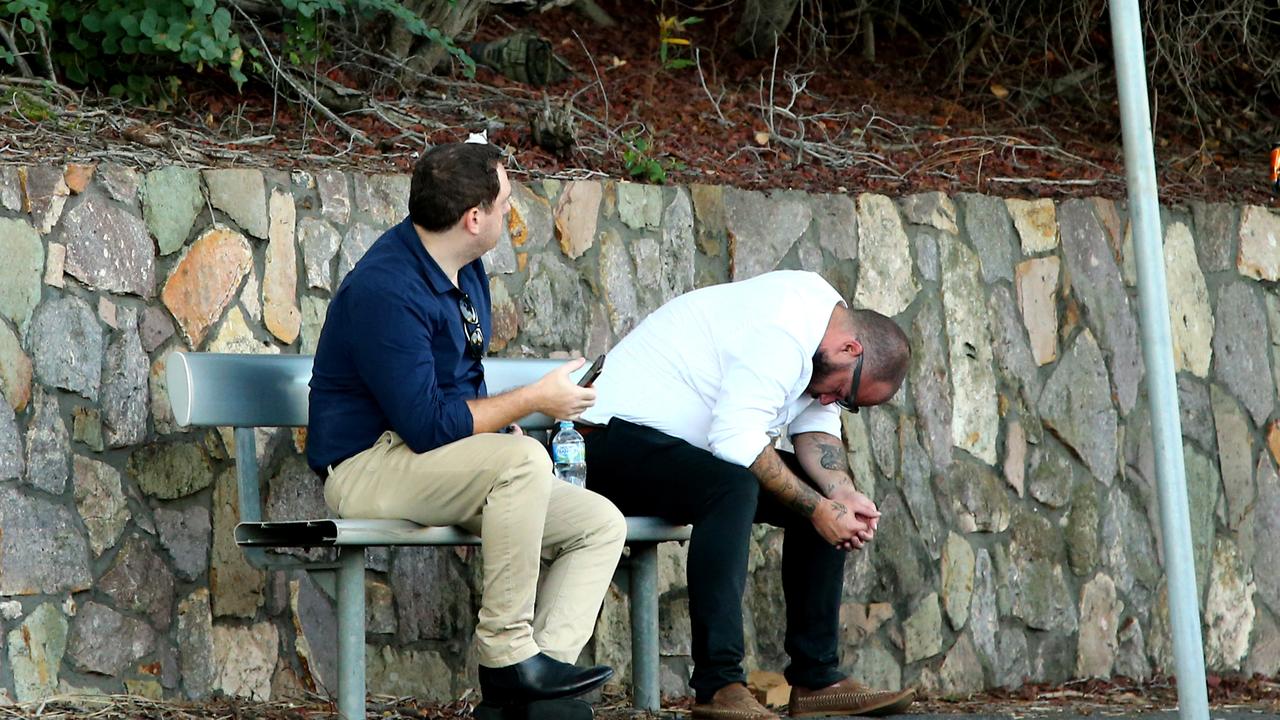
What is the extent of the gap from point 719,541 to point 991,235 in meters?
2.32

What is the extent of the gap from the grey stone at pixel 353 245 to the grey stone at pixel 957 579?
2.29 m

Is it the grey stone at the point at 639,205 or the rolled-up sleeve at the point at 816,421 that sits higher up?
the grey stone at the point at 639,205

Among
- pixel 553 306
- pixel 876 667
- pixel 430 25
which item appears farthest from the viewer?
pixel 430 25

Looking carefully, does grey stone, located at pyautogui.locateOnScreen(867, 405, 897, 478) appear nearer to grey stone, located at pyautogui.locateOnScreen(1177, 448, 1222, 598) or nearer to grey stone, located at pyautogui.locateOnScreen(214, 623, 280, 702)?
grey stone, located at pyautogui.locateOnScreen(1177, 448, 1222, 598)

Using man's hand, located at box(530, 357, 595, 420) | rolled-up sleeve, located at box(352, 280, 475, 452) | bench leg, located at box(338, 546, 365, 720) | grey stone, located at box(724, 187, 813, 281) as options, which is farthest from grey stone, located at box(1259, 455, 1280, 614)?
bench leg, located at box(338, 546, 365, 720)

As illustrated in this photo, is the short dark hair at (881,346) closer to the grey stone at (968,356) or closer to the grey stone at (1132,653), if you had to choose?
the grey stone at (968,356)

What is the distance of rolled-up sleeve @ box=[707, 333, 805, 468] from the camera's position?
4.37 m

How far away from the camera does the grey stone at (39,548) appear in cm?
439

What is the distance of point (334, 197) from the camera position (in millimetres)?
5094

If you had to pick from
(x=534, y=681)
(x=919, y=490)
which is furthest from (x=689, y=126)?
(x=534, y=681)

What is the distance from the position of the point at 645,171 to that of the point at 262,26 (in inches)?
66.6

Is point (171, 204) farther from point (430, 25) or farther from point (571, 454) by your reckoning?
point (430, 25)

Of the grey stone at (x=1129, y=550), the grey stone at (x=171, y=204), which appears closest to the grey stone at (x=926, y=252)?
the grey stone at (x=1129, y=550)

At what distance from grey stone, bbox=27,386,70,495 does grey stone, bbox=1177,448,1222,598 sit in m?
4.04
